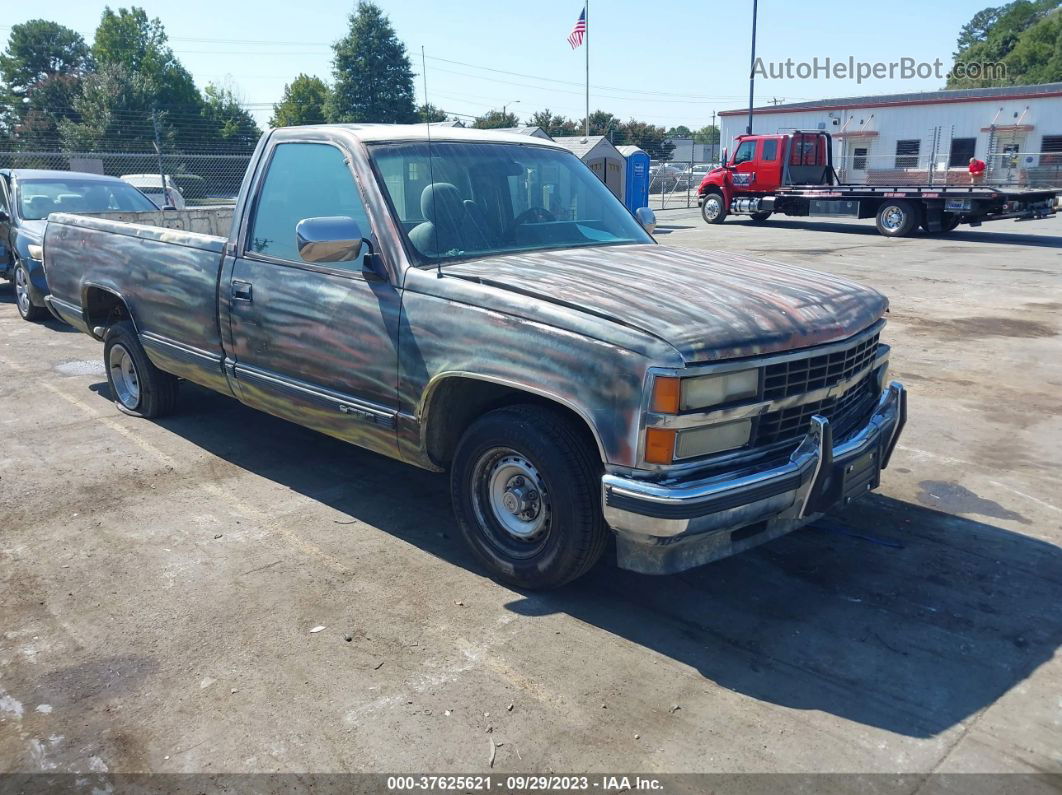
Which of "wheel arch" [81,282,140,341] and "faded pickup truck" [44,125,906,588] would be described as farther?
"wheel arch" [81,282,140,341]

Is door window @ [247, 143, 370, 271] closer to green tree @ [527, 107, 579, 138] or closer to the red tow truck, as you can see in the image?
the red tow truck

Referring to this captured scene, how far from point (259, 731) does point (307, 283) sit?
2318 mm

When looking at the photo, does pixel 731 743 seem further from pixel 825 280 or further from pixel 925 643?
pixel 825 280

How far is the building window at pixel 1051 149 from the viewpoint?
39125 millimetres

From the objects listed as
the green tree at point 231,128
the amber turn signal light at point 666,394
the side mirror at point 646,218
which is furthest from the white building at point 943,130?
the amber turn signal light at point 666,394

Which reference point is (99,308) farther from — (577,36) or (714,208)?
(577,36)

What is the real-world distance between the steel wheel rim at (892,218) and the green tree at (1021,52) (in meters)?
60.2

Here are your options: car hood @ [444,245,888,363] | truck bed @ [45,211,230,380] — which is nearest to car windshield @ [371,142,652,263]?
car hood @ [444,245,888,363]

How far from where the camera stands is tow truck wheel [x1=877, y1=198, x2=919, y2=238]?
21.4 m

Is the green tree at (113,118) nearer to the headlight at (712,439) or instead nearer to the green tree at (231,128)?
the green tree at (231,128)

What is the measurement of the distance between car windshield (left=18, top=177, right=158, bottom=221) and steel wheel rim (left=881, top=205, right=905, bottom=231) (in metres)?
17.9

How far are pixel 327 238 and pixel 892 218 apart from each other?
825 inches

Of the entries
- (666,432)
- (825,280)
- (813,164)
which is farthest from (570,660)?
(813,164)

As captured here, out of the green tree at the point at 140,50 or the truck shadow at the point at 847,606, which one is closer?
the truck shadow at the point at 847,606
